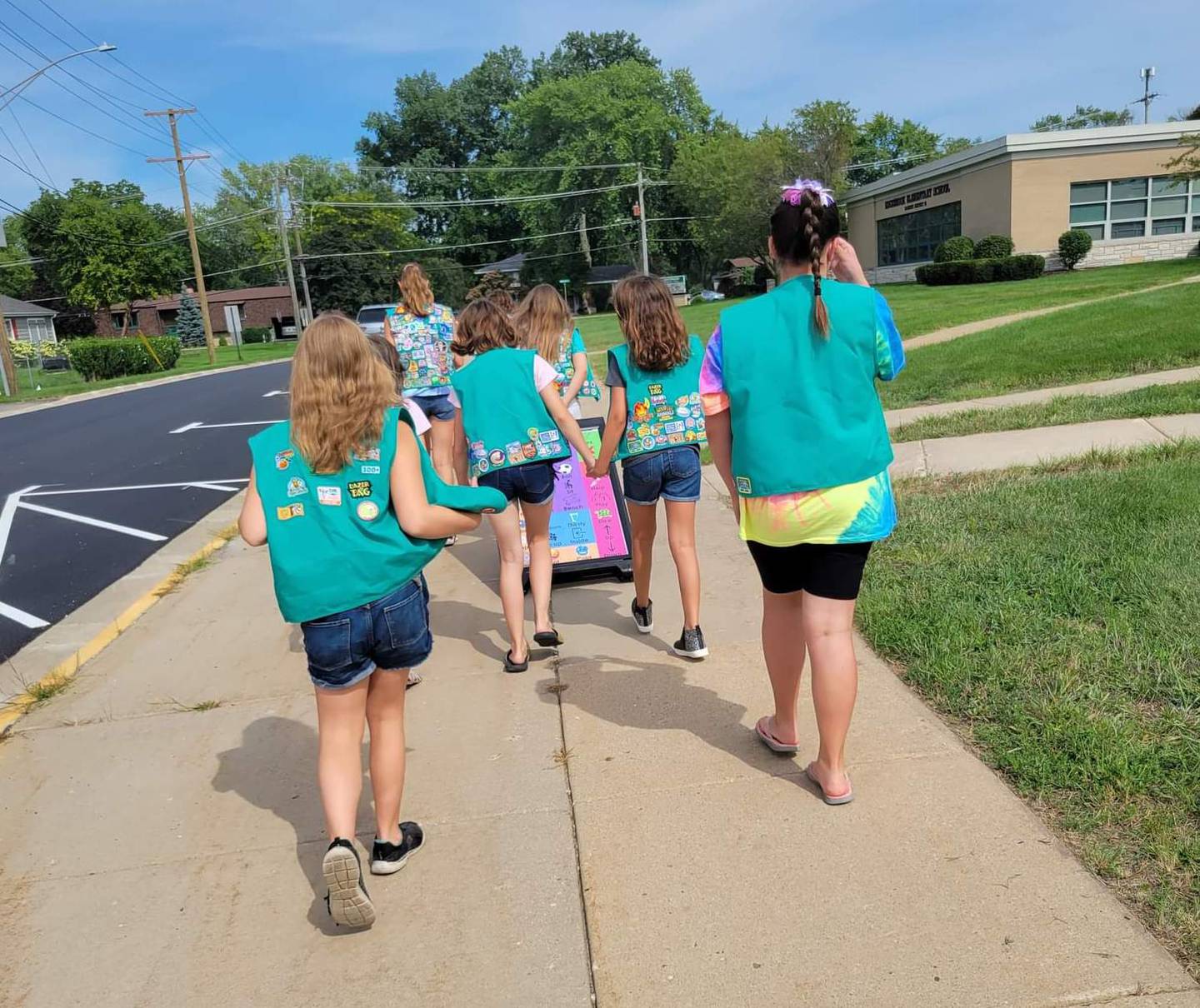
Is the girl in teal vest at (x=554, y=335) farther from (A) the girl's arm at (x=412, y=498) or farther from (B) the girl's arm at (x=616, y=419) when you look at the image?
(A) the girl's arm at (x=412, y=498)

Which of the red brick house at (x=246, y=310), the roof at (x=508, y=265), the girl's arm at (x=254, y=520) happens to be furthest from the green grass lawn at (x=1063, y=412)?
the roof at (x=508, y=265)

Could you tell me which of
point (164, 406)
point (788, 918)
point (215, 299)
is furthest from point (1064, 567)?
point (215, 299)

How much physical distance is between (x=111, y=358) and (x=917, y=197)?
106 ft

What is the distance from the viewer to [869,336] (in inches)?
114

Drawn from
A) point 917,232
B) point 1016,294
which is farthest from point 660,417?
point 917,232

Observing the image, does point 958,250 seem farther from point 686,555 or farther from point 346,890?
point 346,890

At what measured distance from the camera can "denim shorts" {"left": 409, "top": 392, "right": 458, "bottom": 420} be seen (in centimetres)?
668

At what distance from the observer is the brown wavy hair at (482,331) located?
4.74 m

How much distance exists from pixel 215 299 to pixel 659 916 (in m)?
83.3

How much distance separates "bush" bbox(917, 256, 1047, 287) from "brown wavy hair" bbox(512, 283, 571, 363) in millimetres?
28896

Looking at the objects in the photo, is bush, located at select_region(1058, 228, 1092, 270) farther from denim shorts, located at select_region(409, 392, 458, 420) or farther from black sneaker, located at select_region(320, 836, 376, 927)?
black sneaker, located at select_region(320, 836, 376, 927)

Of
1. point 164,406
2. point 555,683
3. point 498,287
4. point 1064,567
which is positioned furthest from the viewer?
point 164,406

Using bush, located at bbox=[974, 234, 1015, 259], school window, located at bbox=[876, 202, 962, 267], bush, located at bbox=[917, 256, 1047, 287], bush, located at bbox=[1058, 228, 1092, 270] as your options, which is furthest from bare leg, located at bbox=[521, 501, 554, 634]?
school window, located at bbox=[876, 202, 962, 267]

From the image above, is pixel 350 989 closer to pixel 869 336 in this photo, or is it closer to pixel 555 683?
pixel 555 683
